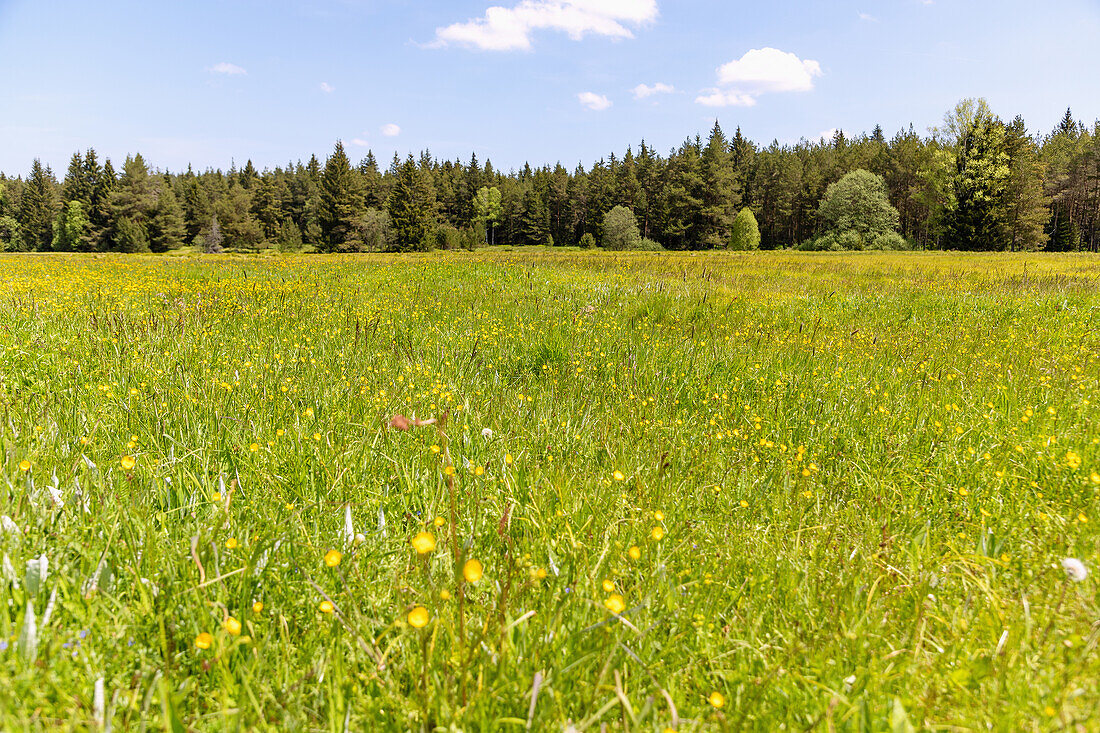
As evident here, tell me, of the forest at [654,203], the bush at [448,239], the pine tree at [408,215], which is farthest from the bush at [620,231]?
the pine tree at [408,215]

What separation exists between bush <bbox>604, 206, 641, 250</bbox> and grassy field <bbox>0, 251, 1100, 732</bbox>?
216ft

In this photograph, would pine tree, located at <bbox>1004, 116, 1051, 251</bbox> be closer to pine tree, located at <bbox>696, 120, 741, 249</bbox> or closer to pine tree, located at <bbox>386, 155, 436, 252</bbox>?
pine tree, located at <bbox>696, 120, 741, 249</bbox>

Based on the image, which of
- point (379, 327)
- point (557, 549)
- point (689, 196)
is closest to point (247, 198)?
point (689, 196)

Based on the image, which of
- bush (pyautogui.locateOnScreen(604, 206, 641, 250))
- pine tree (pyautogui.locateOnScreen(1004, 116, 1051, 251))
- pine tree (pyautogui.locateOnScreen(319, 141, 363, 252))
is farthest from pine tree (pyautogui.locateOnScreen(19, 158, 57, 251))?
pine tree (pyautogui.locateOnScreen(1004, 116, 1051, 251))

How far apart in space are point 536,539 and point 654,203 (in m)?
88.0

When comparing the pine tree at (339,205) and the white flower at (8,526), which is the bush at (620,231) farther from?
the white flower at (8,526)

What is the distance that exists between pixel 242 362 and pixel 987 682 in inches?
190

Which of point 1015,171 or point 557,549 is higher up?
point 1015,171

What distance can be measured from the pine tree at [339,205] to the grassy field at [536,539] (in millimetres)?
64846

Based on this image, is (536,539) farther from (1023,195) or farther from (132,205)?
(132,205)

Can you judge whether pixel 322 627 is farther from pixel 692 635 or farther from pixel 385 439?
pixel 385 439

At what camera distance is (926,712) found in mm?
1392

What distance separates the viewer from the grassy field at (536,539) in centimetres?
141

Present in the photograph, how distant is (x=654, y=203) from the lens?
84375mm
